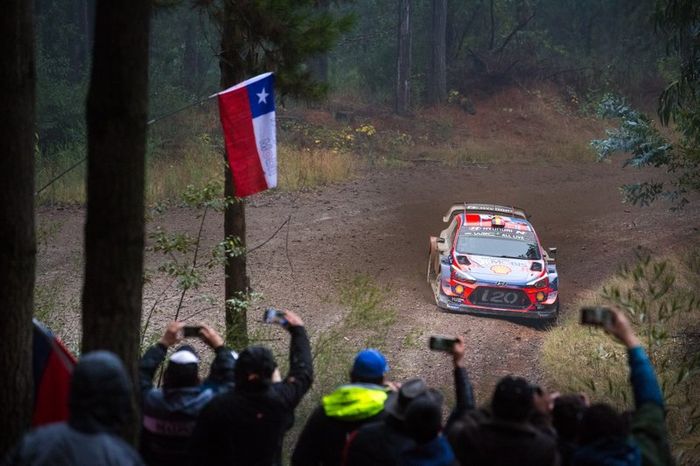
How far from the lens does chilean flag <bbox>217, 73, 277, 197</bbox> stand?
10219 mm

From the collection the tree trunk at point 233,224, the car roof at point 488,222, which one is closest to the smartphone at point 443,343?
the tree trunk at point 233,224

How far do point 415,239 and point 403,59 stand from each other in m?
17.3

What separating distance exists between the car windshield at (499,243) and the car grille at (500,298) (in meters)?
0.95

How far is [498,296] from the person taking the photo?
632 inches

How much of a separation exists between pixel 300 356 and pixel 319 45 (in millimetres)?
7504

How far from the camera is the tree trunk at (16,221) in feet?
18.7

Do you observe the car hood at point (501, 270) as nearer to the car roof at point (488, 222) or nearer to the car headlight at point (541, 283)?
the car headlight at point (541, 283)

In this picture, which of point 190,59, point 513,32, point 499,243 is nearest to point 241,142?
point 499,243

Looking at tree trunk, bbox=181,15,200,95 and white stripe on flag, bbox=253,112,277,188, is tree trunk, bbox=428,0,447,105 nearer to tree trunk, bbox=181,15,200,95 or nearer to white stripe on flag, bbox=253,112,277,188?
tree trunk, bbox=181,15,200,95

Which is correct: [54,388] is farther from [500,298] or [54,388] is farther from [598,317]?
[500,298]

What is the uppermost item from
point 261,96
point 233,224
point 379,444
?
point 261,96

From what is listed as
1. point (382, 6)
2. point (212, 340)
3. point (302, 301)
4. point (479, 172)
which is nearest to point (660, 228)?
point (479, 172)

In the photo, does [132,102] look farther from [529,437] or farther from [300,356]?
[529,437]

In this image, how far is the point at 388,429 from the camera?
15.7 ft
